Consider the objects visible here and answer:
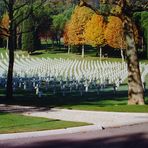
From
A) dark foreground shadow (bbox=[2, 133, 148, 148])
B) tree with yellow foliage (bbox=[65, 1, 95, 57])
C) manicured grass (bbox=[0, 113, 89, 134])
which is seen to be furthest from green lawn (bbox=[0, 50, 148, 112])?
tree with yellow foliage (bbox=[65, 1, 95, 57])

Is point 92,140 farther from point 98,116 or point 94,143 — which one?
point 98,116

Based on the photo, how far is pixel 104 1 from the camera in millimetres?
21516

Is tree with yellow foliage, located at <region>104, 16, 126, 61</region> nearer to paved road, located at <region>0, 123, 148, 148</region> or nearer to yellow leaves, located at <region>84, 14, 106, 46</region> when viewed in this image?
yellow leaves, located at <region>84, 14, 106, 46</region>

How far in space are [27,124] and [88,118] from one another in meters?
2.50

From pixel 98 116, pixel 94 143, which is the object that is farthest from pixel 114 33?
pixel 94 143

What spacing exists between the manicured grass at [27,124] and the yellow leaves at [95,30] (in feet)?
227

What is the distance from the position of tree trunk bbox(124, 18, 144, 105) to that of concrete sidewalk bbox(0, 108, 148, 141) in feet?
10.9

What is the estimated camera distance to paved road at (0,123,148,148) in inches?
499

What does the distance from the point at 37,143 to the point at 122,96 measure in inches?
652

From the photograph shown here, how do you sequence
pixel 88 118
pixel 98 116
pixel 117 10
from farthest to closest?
pixel 117 10
pixel 98 116
pixel 88 118

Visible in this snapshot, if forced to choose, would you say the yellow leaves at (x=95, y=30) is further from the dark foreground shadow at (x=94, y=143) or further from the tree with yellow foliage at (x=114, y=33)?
the dark foreground shadow at (x=94, y=143)

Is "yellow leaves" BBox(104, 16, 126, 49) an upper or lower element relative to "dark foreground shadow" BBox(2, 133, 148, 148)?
upper

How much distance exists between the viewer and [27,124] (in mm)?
15828

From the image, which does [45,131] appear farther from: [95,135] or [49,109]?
[49,109]
